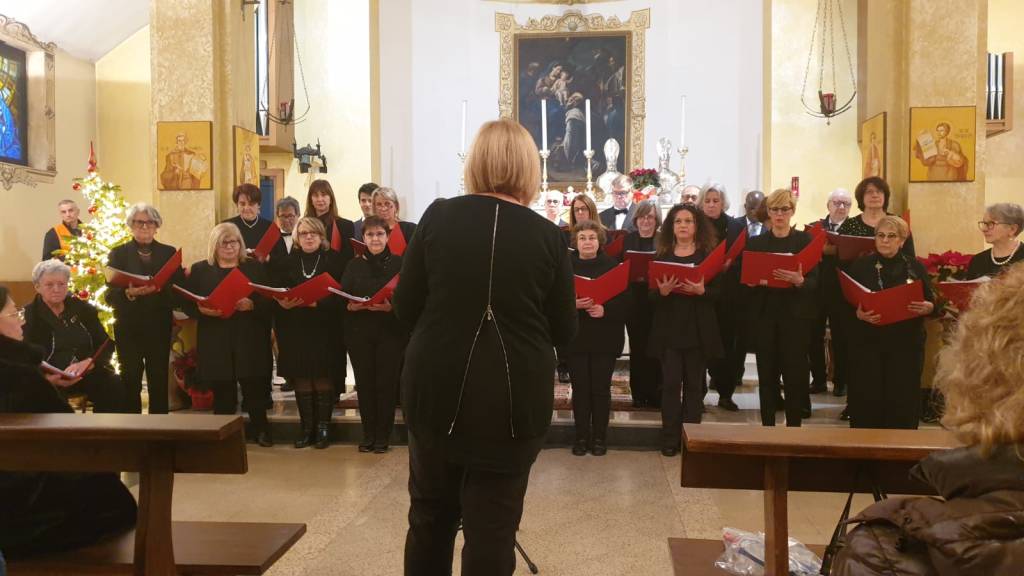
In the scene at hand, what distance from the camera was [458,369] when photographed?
2.25m

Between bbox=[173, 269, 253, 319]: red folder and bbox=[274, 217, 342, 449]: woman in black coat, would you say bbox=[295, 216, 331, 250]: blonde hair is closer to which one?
bbox=[274, 217, 342, 449]: woman in black coat

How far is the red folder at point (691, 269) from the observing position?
17.4 ft

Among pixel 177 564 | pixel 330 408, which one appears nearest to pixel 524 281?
pixel 177 564

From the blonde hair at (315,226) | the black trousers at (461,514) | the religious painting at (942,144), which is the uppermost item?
the religious painting at (942,144)

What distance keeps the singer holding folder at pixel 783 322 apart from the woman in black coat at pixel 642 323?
0.92 m

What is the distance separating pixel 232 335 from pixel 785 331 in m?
3.64

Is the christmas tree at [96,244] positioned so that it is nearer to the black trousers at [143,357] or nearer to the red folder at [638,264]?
the black trousers at [143,357]

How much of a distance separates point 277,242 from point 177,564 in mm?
3977

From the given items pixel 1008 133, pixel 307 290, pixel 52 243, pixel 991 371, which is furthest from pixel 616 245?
pixel 1008 133

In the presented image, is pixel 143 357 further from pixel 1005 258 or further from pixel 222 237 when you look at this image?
pixel 1005 258

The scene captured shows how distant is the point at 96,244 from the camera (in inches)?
358

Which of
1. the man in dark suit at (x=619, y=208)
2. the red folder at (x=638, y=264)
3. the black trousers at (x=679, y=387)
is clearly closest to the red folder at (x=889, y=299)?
the black trousers at (x=679, y=387)

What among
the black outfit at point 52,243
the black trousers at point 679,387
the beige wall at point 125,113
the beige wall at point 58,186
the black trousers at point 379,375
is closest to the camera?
the black trousers at point 679,387

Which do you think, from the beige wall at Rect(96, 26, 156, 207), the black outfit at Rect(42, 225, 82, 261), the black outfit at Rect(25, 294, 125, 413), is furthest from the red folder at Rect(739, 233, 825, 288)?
the beige wall at Rect(96, 26, 156, 207)
